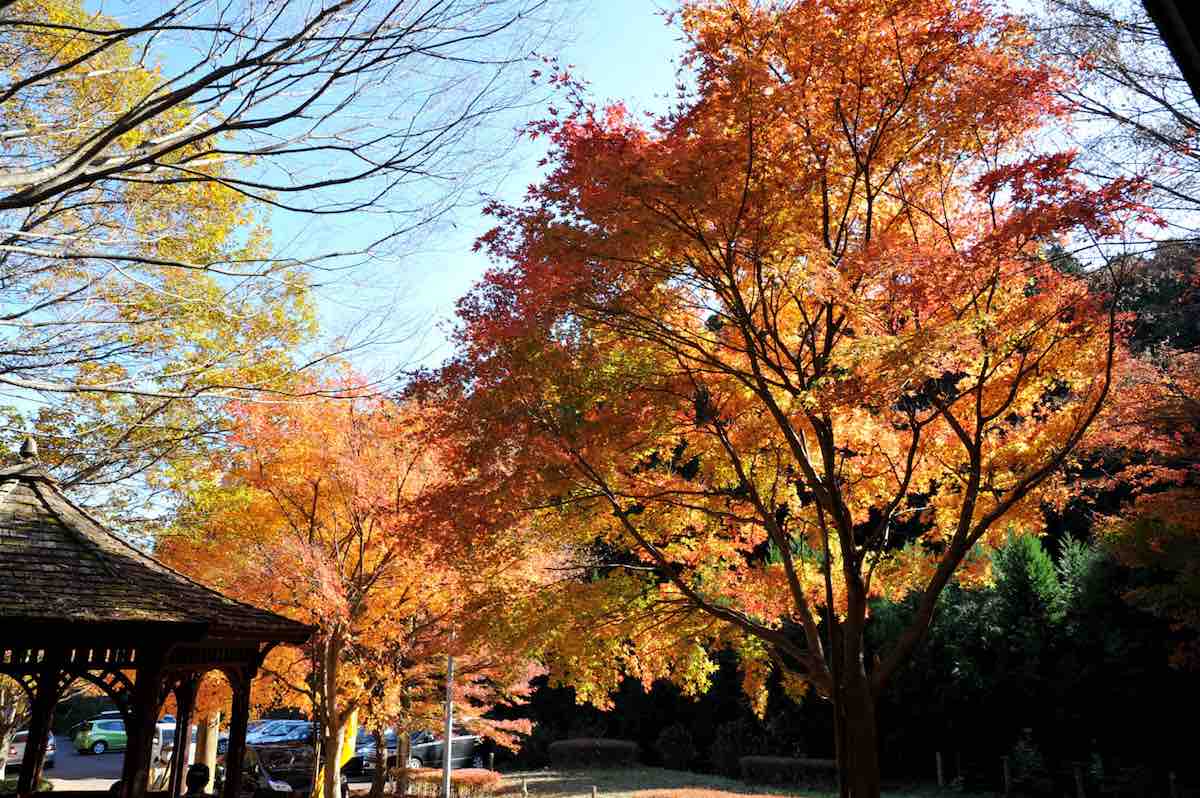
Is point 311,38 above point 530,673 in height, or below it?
above

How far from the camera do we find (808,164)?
680 cm

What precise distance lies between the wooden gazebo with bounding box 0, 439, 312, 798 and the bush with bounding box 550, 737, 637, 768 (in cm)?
1665

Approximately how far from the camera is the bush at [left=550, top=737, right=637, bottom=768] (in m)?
22.2

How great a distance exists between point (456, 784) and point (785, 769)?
25.6 feet

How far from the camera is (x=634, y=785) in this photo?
17609 millimetres

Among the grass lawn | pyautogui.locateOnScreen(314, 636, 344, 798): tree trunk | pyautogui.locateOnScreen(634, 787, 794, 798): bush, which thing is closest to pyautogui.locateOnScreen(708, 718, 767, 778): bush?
the grass lawn

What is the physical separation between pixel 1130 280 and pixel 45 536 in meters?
10.1

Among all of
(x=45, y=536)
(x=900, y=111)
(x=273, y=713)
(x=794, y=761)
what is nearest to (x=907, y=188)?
(x=900, y=111)

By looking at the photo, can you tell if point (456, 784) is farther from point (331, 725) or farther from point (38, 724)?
point (38, 724)

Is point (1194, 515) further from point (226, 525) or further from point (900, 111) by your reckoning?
point (226, 525)

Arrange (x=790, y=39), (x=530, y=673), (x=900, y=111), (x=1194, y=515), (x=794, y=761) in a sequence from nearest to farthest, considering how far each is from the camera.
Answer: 1. (x=790, y=39)
2. (x=900, y=111)
3. (x=1194, y=515)
4. (x=530, y=673)
5. (x=794, y=761)

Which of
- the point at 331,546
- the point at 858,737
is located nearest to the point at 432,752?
the point at 331,546

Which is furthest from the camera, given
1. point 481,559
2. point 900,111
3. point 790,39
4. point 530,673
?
point 530,673

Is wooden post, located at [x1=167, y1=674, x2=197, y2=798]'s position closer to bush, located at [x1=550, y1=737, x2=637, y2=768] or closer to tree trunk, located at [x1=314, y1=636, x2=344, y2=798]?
tree trunk, located at [x1=314, y1=636, x2=344, y2=798]
